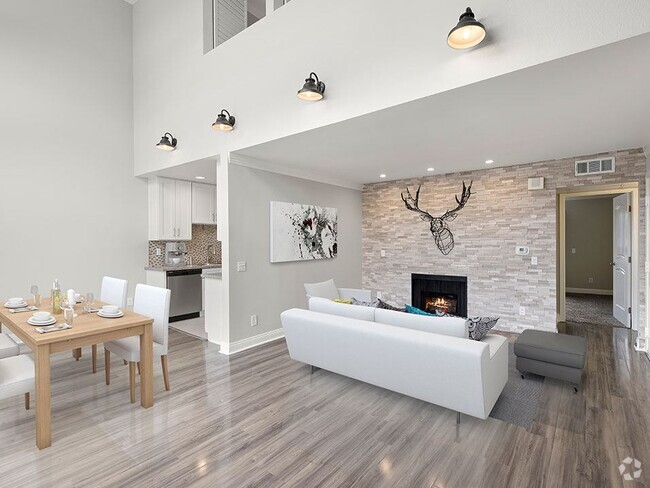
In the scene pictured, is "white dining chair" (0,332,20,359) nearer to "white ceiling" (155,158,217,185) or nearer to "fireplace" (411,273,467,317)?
"white ceiling" (155,158,217,185)

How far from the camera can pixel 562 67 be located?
2.15 metres

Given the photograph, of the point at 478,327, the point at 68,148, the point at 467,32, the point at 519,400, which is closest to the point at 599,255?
the point at 519,400

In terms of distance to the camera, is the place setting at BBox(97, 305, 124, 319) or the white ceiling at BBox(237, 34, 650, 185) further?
the place setting at BBox(97, 305, 124, 319)

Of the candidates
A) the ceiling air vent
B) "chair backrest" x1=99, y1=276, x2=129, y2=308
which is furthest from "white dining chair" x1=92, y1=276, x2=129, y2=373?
the ceiling air vent

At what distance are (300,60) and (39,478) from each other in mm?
3783

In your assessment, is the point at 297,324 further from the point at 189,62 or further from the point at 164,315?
the point at 189,62

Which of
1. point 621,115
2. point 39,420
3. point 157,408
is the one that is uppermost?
point 621,115

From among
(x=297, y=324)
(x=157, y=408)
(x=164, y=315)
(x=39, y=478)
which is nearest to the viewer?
(x=39, y=478)

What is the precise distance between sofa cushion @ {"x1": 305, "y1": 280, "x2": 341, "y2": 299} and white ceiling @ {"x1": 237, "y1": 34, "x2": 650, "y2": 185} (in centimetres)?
173

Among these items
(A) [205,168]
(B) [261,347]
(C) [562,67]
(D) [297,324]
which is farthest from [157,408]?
(C) [562,67]

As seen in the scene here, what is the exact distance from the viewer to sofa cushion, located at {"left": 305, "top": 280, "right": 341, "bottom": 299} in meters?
4.63

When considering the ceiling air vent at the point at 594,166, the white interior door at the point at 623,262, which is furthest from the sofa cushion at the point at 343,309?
the white interior door at the point at 623,262

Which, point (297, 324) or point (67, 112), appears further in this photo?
point (67, 112)

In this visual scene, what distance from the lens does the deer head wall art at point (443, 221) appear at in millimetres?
5423
